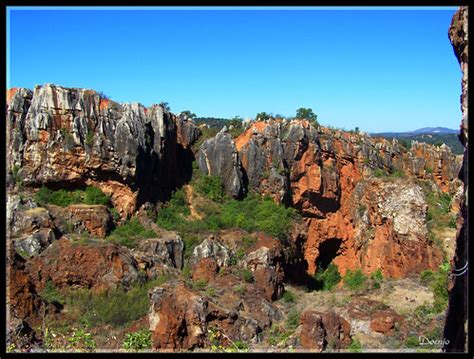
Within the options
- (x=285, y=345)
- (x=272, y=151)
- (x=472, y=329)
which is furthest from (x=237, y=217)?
(x=472, y=329)

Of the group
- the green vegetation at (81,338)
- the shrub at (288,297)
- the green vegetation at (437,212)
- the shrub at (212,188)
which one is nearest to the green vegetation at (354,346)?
the shrub at (288,297)

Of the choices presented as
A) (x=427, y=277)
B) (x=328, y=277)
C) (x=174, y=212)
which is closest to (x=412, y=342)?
(x=427, y=277)

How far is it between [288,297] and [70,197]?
896cm

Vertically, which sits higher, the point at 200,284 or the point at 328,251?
the point at 200,284

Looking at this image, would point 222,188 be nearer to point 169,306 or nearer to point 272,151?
point 272,151

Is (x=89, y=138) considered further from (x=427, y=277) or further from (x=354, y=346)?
(x=427, y=277)

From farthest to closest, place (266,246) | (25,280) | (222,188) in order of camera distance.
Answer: (222,188), (266,246), (25,280)

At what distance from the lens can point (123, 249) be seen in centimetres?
1747

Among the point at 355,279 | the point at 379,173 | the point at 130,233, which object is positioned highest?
the point at 379,173

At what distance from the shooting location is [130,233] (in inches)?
778

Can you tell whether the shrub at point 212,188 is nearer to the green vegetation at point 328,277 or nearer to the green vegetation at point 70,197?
the green vegetation at point 70,197

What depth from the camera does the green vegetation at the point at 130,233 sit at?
18.7m

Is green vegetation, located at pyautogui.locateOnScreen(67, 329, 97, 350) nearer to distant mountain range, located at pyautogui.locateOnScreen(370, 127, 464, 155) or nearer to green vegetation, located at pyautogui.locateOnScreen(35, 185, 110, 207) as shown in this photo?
green vegetation, located at pyautogui.locateOnScreen(35, 185, 110, 207)
